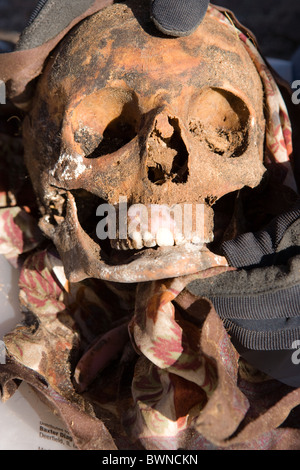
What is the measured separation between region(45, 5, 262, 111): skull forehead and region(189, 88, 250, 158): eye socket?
0.03 m

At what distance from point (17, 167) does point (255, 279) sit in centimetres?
87

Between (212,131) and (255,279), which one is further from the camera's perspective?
(212,131)

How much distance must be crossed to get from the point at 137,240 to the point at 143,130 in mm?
238

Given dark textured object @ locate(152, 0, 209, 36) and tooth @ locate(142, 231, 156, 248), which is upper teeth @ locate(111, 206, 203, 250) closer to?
tooth @ locate(142, 231, 156, 248)

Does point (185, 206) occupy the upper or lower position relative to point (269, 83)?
lower

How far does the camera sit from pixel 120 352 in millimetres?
1206

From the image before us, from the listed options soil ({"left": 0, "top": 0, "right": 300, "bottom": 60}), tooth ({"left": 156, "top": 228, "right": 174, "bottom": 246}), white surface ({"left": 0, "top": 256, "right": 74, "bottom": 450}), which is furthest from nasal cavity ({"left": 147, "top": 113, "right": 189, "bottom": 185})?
soil ({"left": 0, "top": 0, "right": 300, "bottom": 60})

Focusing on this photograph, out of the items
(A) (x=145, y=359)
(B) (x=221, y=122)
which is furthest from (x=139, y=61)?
(A) (x=145, y=359)

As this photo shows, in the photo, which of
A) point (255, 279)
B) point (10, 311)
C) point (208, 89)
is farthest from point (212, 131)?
point (10, 311)

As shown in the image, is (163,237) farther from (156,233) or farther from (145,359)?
(145,359)

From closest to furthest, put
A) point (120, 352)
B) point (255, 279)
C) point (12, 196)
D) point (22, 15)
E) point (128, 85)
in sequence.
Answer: point (255, 279) < point (128, 85) < point (120, 352) < point (12, 196) < point (22, 15)

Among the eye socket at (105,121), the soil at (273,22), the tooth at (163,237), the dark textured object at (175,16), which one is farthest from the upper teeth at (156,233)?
the soil at (273,22)

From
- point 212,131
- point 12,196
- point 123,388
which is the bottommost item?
point 123,388

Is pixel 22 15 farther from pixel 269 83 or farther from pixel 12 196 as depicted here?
pixel 269 83
